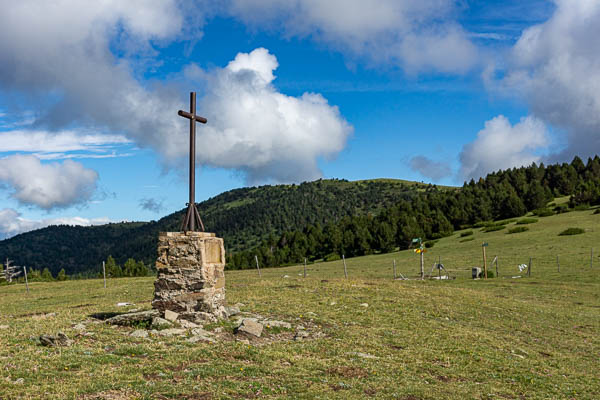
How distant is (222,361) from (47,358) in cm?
398

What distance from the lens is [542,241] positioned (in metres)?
65.6

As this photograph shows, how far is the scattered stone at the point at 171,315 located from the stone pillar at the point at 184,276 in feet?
1.27

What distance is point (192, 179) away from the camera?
17203mm

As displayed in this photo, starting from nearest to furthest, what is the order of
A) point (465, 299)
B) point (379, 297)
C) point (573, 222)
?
point (379, 297) → point (465, 299) → point (573, 222)

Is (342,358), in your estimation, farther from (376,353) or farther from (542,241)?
(542,241)

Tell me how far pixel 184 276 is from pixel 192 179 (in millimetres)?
3857

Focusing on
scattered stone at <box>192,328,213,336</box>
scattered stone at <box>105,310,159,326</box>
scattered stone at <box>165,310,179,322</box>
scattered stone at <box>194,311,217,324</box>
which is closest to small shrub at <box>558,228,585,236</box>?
scattered stone at <box>194,311,217,324</box>

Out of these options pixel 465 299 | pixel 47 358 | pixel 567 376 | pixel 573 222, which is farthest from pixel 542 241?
pixel 47 358

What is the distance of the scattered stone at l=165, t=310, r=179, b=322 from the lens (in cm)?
1461

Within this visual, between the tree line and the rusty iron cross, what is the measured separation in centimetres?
7360

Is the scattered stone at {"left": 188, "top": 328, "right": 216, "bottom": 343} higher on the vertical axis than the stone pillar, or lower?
lower

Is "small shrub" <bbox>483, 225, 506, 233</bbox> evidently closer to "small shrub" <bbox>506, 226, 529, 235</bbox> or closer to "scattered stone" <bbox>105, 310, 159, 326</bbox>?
"small shrub" <bbox>506, 226, 529, 235</bbox>

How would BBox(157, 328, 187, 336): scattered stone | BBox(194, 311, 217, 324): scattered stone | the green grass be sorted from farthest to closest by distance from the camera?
the green grass, BBox(194, 311, 217, 324): scattered stone, BBox(157, 328, 187, 336): scattered stone

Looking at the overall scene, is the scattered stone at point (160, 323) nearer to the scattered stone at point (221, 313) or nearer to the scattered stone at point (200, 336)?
the scattered stone at point (200, 336)
